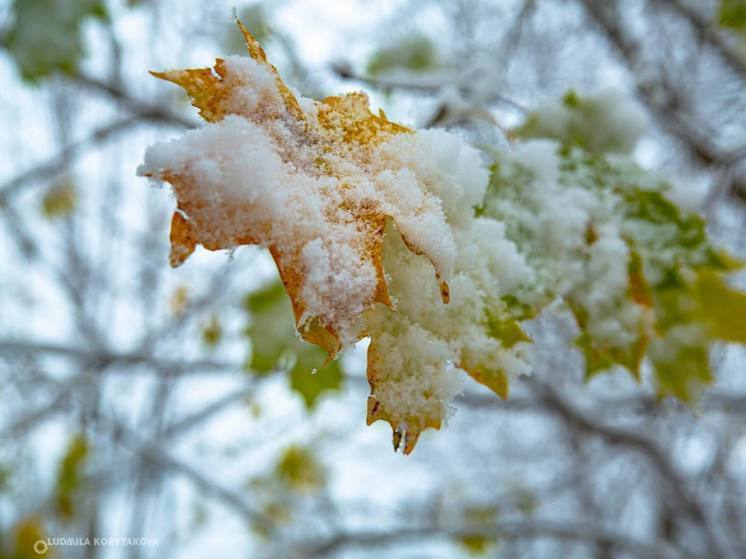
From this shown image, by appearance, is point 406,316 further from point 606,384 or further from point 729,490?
point 729,490

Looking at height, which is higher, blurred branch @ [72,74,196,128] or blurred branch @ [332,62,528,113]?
blurred branch @ [72,74,196,128]

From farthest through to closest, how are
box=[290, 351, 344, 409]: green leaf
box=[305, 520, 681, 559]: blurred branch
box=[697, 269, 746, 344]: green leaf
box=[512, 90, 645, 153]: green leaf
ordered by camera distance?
1. box=[305, 520, 681, 559]: blurred branch
2. box=[290, 351, 344, 409]: green leaf
3. box=[512, 90, 645, 153]: green leaf
4. box=[697, 269, 746, 344]: green leaf

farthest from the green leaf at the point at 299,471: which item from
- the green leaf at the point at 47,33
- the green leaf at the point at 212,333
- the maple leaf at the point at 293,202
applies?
the maple leaf at the point at 293,202

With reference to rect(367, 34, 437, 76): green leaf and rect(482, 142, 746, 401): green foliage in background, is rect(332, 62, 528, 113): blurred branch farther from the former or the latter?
rect(367, 34, 437, 76): green leaf

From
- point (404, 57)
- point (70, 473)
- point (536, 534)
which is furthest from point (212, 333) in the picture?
point (536, 534)

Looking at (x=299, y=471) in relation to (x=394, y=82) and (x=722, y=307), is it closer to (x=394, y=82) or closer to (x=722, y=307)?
(x=394, y=82)

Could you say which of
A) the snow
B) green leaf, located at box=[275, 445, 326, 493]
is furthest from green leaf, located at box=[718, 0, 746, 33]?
green leaf, located at box=[275, 445, 326, 493]
